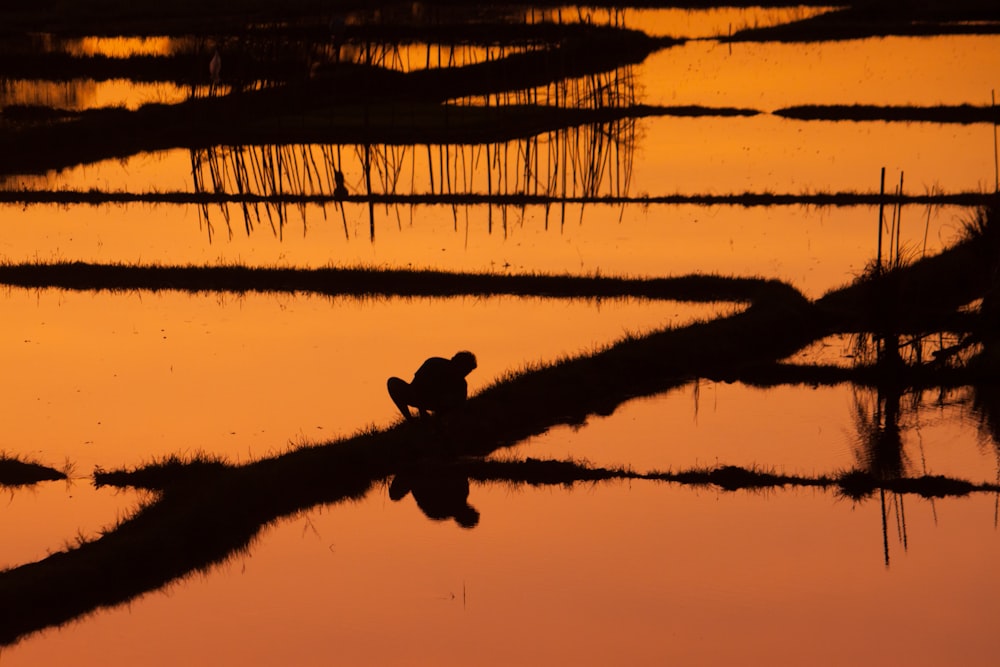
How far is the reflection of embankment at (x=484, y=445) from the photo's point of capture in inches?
212

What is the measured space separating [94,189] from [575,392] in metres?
6.66

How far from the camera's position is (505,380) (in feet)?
25.0

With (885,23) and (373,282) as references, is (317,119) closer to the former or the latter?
(373,282)

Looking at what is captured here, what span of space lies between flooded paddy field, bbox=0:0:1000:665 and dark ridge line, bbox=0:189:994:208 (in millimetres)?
38

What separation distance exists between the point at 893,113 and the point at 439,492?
10.4 metres

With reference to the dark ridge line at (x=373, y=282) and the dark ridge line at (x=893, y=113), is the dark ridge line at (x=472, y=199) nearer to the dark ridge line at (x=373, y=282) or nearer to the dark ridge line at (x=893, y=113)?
the dark ridge line at (x=373, y=282)

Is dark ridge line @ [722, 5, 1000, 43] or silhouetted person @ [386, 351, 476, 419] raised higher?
dark ridge line @ [722, 5, 1000, 43]

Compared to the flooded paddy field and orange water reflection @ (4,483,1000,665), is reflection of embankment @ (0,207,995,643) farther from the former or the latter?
orange water reflection @ (4,483,1000,665)

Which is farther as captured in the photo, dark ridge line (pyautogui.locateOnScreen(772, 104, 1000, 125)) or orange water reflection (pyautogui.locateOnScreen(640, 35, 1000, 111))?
orange water reflection (pyautogui.locateOnScreen(640, 35, 1000, 111))

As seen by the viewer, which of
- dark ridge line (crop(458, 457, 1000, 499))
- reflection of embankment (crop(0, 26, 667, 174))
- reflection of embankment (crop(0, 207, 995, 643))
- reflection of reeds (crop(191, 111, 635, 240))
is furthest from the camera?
reflection of embankment (crop(0, 26, 667, 174))

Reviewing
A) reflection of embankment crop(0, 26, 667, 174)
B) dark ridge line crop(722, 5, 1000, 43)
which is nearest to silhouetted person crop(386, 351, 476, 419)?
reflection of embankment crop(0, 26, 667, 174)

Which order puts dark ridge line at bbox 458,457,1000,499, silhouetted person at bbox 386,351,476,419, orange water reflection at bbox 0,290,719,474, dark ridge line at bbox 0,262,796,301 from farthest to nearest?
dark ridge line at bbox 0,262,796,301, orange water reflection at bbox 0,290,719,474, dark ridge line at bbox 458,457,1000,499, silhouetted person at bbox 386,351,476,419

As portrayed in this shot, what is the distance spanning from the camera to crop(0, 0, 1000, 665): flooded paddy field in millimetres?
5242

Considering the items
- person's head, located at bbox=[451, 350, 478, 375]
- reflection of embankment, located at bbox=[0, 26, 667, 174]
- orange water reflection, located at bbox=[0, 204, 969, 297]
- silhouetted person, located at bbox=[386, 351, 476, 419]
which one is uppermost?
reflection of embankment, located at bbox=[0, 26, 667, 174]
